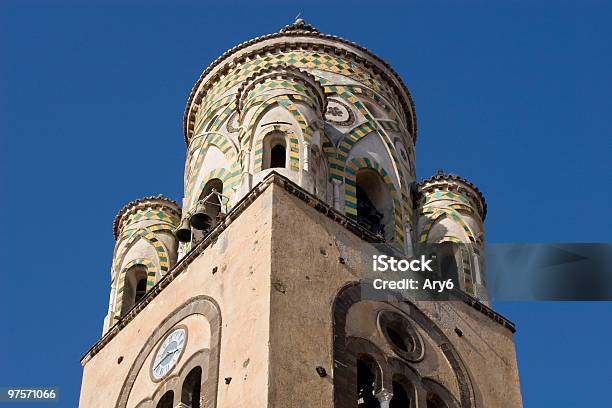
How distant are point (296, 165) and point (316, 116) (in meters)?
1.16

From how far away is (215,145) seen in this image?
72.1 feet

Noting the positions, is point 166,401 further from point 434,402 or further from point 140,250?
point 140,250

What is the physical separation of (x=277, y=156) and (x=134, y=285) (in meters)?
3.04

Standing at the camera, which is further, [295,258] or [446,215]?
[446,215]

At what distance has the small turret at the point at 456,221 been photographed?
69.8 feet

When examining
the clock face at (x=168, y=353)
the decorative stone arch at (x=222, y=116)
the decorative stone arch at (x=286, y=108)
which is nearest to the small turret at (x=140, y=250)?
the decorative stone arch at (x=222, y=116)

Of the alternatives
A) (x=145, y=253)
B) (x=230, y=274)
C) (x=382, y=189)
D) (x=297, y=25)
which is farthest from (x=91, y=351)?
(x=297, y=25)

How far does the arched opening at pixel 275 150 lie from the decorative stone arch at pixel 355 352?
8.14ft

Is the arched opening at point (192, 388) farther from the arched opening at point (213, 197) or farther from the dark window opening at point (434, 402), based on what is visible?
the arched opening at point (213, 197)

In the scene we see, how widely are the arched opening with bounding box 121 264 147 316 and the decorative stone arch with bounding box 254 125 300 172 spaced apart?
2809 millimetres

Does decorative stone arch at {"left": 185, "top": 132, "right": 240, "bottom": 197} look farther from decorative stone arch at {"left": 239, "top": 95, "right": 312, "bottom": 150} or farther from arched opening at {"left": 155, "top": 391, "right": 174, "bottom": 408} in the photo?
arched opening at {"left": 155, "top": 391, "right": 174, "bottom": 408}

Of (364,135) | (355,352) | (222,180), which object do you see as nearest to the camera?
(355,352)

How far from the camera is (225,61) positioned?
23453 mm

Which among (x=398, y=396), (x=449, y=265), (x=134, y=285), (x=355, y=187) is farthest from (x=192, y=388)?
(x=449, y=265)
